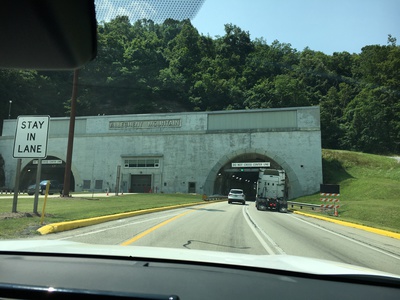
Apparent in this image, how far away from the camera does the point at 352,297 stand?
99.0 inches

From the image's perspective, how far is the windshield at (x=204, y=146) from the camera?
478 inches

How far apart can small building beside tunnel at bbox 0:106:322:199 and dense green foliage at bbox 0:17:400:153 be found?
15.5 m

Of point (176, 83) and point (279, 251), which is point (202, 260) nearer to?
point (279, 251)

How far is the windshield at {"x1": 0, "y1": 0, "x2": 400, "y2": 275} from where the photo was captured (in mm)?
12141

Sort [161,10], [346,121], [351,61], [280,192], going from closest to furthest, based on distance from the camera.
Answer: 1. [161,10]
2. [280,192]
3. [346,121]
4. [351,61]

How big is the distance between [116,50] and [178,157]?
78.4ft

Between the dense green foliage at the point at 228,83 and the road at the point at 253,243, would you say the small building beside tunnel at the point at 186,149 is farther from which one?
the road at the point at 253,243

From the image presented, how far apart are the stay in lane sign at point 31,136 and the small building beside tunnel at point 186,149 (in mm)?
47160

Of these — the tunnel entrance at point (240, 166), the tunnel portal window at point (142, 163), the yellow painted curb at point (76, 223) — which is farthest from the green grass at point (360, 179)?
the tunnel portal window at point (142, 163)

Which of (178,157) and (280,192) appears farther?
(178,157)

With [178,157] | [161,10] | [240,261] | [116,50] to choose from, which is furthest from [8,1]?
[116,50]

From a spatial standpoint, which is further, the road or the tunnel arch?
the tunnel arch

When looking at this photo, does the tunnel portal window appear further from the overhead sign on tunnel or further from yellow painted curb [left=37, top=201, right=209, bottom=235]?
yellow painted curb [left=37, top=201, right=209, bottom=235]

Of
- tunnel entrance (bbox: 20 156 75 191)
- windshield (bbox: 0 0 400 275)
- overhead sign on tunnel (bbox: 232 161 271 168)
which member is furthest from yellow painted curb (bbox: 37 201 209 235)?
tunnel entrance (bbox: 20 156 75 191)
